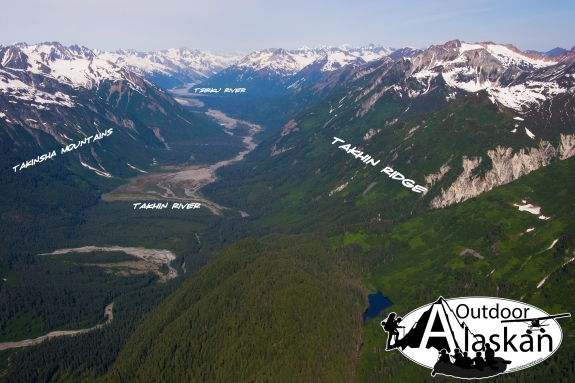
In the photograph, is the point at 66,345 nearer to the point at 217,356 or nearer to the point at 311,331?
the point at 217,356

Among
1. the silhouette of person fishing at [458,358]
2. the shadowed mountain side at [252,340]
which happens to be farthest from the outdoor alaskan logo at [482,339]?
the shadowed mountain side at [252,340]

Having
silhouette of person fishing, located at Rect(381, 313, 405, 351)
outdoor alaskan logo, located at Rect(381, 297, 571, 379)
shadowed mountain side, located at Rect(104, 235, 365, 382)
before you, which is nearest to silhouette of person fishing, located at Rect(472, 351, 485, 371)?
outdoor alaskan logo, located at Rect(381, 297, 571, 379)

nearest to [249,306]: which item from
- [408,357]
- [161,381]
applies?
[161,381]

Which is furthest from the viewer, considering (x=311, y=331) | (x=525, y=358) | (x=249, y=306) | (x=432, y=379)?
(x=249, y=306)

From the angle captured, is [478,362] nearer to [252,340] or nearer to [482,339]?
[482,339]

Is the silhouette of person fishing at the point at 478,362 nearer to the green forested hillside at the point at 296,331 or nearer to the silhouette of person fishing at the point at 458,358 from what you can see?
the silhouette of person fishing at the point at 458,358

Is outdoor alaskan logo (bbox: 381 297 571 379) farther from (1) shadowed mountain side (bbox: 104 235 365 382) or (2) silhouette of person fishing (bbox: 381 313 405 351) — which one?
(1) shadowed mountain side (bbox: 104 235 365 382)
